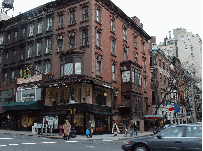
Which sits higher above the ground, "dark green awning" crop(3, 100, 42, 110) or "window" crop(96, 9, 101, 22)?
"window" crop(96, 9, 101, 22)

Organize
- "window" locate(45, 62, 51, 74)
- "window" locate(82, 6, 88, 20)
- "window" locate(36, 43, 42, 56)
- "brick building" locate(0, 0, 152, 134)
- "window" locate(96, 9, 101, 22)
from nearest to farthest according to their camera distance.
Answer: "brick building" locate(0, 0, 152, 134)
"window" locate(82, 6, 88, 20)
"window" locate(96, 9, 101, 22)
"window" locate(45, 62, 51, 74)
"window" locate(36, 43, 42, 56)

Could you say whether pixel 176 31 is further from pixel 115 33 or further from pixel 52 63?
pixel 52 63

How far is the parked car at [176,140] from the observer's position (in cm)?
991

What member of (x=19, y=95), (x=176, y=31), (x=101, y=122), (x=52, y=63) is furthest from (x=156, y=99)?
(x=176, y=31)

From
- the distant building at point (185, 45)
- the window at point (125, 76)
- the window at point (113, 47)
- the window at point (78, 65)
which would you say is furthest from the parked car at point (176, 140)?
the distant building at point (185, 45)

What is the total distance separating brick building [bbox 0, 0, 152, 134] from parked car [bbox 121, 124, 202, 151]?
17.7m

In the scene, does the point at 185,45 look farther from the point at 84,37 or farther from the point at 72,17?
the point at 84,37

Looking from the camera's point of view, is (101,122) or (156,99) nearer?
(101,122)

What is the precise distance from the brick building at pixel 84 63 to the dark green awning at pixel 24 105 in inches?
35.9

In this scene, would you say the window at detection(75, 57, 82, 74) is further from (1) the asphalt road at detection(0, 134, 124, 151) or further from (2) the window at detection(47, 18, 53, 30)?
(1) the asphalt road at detection(0, 134, 124, 151)

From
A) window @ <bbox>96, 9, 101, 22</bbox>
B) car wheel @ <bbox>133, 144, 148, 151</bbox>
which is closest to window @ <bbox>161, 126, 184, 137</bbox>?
car wheel @ <bbox>133, 144, 148, 151</bbox>

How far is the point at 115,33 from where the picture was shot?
37.2 meters

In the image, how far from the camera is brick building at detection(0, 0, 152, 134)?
30.4 m

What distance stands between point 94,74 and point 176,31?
87552mm
